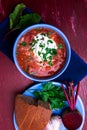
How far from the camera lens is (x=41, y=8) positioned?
1.51 m

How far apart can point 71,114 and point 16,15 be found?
400 mm

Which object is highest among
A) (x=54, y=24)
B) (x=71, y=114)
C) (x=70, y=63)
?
(x=54, y=24)

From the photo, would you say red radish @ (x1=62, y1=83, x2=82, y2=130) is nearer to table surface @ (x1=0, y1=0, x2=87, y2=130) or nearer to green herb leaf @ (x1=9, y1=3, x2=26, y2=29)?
table surface @ (x1=0, y1=0, x2=87, y2=130)

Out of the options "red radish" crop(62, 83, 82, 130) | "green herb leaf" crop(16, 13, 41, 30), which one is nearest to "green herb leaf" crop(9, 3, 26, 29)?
"green herb leaf" crop(16, 13, 41, 30)

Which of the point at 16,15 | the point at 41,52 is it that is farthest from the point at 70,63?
the point at 16,15

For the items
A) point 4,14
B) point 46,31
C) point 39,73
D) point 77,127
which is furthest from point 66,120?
point 4,14

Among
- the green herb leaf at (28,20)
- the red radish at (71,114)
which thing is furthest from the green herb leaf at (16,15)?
the red radish at (71,114)

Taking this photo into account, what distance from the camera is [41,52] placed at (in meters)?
1.45

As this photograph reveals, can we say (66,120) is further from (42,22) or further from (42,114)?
(42,22)

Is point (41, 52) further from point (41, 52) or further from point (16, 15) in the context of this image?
point (16, 15)

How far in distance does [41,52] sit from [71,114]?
248 mm

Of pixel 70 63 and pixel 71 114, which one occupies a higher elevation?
pixel 70 63

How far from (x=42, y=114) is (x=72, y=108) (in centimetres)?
11

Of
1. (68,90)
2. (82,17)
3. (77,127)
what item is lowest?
(77,127)
